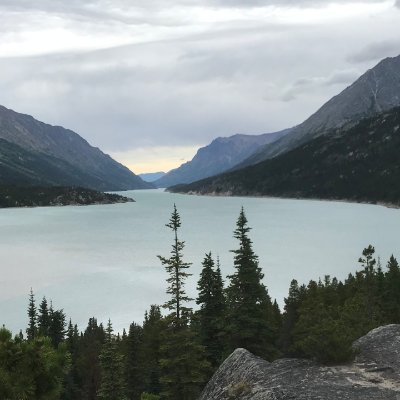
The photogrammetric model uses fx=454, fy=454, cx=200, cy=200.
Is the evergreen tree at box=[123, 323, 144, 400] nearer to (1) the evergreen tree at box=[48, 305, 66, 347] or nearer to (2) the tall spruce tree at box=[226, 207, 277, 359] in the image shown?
(2) the tall spruce tree at box=[226, 207, 277, 359]

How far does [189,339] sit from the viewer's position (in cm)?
3275

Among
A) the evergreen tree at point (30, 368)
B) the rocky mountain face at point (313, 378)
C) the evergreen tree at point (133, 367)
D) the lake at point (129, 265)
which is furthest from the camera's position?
the lake at point (129, 265)

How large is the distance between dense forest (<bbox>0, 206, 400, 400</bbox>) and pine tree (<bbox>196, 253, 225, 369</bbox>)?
3.8 inches

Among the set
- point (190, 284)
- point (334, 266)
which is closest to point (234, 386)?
point (190, 284)

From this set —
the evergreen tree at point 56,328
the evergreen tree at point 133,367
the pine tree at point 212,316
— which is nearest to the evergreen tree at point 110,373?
the pine tree at point 212,316

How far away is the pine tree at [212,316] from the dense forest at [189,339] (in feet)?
0.31

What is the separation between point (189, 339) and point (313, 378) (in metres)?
17.6

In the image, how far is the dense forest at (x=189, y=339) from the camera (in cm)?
1270

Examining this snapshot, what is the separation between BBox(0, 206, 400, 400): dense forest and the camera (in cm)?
1270

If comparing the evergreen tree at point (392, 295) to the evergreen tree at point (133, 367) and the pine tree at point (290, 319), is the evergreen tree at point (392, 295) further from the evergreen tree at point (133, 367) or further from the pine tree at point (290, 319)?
the evergreen tree at point (133, 367)

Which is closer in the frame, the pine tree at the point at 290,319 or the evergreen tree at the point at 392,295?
the pine tree at the point at 290,319

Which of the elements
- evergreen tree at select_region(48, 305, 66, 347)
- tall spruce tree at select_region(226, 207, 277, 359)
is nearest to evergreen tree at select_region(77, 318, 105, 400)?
evergreen tree at select_region(48, 305, 66, 347)

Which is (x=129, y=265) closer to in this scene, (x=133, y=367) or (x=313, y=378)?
(x=133, y=367)

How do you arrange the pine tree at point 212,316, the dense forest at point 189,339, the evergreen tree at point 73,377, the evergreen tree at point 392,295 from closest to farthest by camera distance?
the dense forest at point 189,339, the pine tree at point 212,316, the evergreen tree at point 73,377, the evergreen tree at point 392,295
